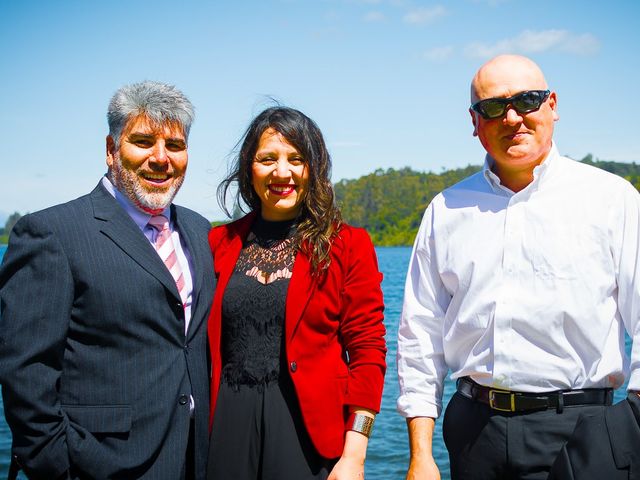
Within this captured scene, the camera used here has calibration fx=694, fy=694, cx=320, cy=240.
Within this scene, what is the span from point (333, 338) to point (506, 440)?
2.97 ft

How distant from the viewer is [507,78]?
10.0ft

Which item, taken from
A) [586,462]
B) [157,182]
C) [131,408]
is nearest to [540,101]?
[586,462]

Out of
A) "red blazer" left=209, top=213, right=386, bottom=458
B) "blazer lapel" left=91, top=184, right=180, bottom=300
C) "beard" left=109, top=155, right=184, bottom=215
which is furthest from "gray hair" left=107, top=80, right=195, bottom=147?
"red blazer" left=209, top=213, right=386, bottom=458

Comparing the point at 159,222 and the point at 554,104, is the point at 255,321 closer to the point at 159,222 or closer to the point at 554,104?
the point at 159,222

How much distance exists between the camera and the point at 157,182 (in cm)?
327

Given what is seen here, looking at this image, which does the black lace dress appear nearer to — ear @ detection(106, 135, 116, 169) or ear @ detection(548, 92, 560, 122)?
ear @ detection(106, 135, 116, 169)

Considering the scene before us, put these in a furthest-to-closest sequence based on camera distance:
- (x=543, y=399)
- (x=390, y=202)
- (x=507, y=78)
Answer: (x=390, y=202) → (x=507, y=78) → (x=543, y=399)

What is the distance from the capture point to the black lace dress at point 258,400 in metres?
3.17

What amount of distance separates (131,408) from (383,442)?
806 centimetres

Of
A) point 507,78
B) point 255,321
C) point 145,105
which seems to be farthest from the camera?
point 255,321

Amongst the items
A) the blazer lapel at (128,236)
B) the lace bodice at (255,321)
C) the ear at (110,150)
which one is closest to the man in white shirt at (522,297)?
the lace bodice at (255,321)

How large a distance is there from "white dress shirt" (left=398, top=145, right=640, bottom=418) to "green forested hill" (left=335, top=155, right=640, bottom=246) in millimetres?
106289

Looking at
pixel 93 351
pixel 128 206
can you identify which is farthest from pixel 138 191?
pixel 93 351

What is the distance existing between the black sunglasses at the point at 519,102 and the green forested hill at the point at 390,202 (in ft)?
349
